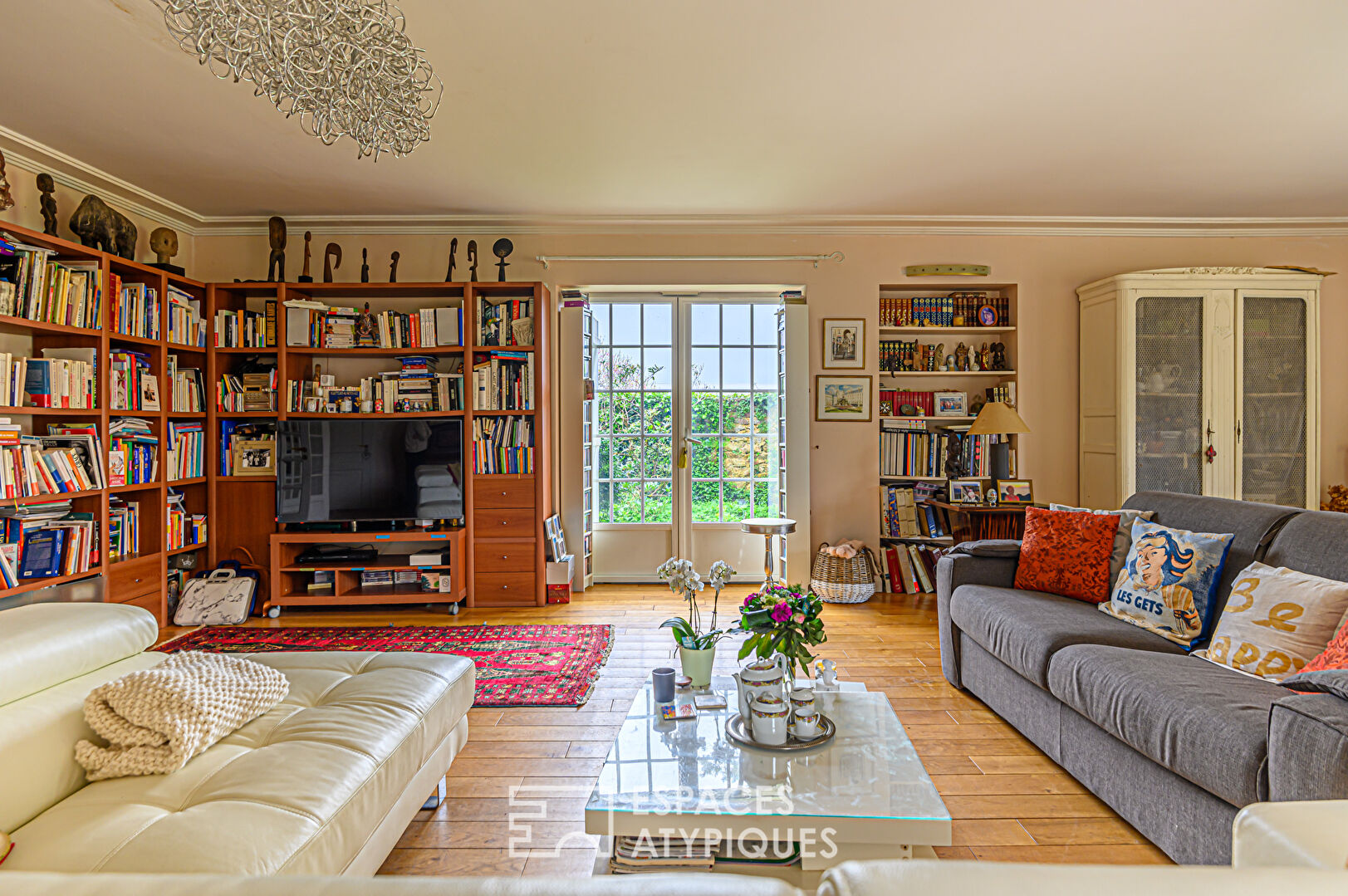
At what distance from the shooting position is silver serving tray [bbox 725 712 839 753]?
1.77m

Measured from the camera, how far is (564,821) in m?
2.01

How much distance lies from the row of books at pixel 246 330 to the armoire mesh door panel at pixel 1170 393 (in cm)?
573

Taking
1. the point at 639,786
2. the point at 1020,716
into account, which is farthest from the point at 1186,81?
the point at 639,786

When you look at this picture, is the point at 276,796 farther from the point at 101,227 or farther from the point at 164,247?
the point at 164,247

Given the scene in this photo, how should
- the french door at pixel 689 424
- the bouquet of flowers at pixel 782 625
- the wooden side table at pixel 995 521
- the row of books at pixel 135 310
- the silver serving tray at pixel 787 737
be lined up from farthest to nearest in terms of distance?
the french door at pixel 689 424
the wooden side table at pixel 995 521
the row of books at pixel 135 310
the bouquet of flowers at pixel 782 625
the silver serving tray at pixel 787 737

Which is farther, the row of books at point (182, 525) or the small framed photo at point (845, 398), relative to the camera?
the small framed photo at point (845, 398)

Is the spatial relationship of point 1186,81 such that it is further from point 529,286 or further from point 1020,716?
point 529,286

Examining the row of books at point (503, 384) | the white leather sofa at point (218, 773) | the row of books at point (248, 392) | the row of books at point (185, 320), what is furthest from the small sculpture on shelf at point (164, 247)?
the white leather sofa at point (218, 773)

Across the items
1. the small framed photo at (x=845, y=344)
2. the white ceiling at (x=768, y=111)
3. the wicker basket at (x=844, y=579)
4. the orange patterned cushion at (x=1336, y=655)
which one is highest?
the white ceiling at (x=768, y=111)

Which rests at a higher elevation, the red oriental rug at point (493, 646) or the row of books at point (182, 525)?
the row of books at point (182, 525)

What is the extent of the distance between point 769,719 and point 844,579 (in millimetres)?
2915

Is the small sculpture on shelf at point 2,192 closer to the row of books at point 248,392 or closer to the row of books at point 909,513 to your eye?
the row of books at point 248,392

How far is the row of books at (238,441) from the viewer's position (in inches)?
175

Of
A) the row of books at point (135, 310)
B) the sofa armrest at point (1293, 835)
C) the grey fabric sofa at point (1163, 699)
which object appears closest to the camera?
the sofa armrest at point (1293, 835)
